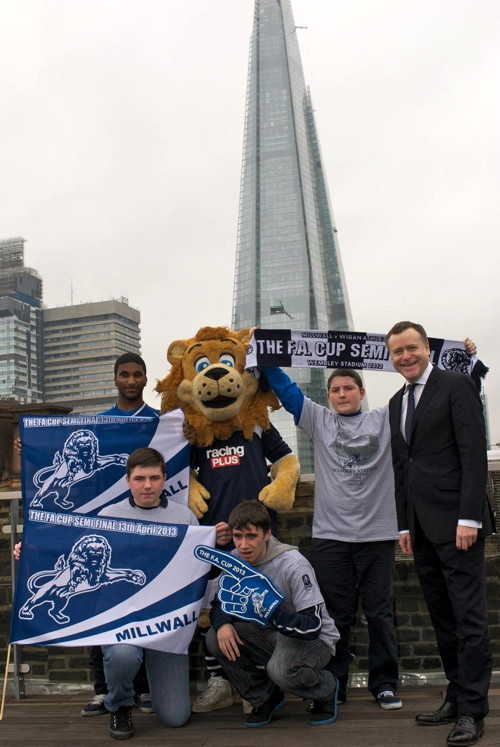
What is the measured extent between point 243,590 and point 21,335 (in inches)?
5583

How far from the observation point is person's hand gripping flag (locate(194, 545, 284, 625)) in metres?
3.84

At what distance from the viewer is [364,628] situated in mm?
5125

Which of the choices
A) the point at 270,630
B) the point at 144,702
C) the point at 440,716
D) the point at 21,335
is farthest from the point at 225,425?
the point at 21,335

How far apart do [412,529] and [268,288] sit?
10886 centimetres

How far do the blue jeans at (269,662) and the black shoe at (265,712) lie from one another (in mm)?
38

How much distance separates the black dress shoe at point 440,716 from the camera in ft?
12.4

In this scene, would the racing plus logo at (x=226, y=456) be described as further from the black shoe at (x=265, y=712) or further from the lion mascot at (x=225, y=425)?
the black shoe at (x=265, y=712)

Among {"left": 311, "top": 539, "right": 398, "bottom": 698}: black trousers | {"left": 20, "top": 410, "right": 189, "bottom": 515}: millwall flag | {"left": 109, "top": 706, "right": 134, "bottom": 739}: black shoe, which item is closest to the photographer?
{"left": 109, "top": 706, "right": 134, "bottom": 739}: black shoe

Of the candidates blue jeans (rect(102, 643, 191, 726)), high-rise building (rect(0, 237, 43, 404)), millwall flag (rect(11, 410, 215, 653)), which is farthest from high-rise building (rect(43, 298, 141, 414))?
blue jeans (rect(102, 643, 191, 726))

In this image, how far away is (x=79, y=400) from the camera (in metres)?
138

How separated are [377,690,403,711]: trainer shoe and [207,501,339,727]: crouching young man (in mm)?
343

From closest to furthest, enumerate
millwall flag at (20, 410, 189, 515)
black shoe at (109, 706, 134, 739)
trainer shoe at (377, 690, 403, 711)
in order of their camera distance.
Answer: black shoe at (109, 706, 134, 739), trainer shoe at (377, 690, 403, 711), millwall flag at (20, 410, 189, 515)

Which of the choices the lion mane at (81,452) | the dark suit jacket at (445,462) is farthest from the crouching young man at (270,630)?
the lion mane at (81,452)

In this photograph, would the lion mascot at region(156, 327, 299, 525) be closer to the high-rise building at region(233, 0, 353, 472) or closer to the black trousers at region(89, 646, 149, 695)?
the black trousers at region(89, 646, 149, 695)
